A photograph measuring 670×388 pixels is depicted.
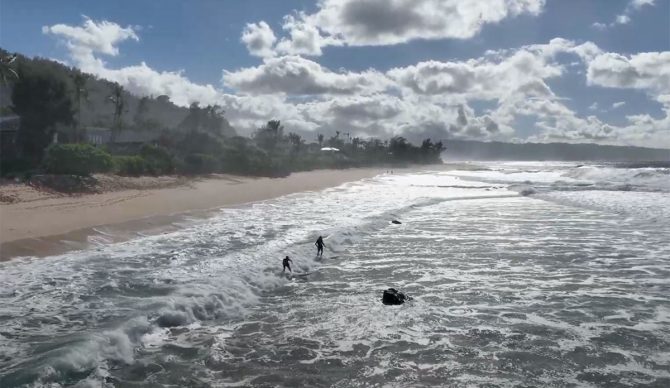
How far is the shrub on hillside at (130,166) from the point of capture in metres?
33.6

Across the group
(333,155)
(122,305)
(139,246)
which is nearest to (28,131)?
(139,246)

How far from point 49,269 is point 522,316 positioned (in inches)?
412

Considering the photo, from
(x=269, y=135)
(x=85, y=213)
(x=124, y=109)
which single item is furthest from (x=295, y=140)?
(x=85, y=213)

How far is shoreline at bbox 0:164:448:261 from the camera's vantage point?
48.8 feet

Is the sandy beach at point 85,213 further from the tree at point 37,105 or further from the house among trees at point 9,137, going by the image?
the house among trees at point 9,137

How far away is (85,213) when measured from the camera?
66.1 feet

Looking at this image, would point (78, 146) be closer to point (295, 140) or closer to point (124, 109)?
point (124, 109)

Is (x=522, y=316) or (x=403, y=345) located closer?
(x=403, y=345)

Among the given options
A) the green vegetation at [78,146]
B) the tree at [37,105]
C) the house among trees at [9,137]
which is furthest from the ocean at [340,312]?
the house among trees at [9,137]

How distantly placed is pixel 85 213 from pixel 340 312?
47.3 ft

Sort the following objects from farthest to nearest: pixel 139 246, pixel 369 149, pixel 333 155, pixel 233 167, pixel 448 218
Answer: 1. pixel 369 149
2. pixel 333 155
3. pixel 233 167
4. pixel 448 218
5. pixel 139 246

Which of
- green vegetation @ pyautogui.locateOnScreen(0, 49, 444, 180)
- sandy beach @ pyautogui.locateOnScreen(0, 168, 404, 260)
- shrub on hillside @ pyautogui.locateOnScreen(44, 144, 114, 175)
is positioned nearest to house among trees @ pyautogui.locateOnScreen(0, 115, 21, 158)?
green vegetation @ pyautogui.locateOnScreen(0, 49, 444, 180)

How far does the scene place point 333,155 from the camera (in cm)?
9581

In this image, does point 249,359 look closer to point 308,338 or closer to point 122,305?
point 308,338
